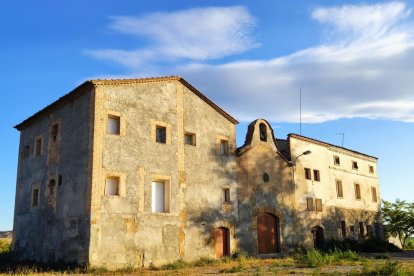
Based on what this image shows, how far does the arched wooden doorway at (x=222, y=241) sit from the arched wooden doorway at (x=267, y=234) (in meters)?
2.42

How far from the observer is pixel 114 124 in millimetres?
19781

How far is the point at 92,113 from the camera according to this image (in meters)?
19.0

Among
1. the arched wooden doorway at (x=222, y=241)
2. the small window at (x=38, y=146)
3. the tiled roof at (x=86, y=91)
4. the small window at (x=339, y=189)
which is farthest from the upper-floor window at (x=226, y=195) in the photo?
the small window at (x=339, y=189)

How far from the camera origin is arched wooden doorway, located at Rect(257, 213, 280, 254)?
2459cm

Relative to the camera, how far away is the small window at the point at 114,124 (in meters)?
19.6

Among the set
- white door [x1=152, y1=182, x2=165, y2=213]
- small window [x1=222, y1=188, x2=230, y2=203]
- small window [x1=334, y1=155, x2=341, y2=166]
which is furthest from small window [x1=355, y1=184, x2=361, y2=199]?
white door [x1=152, y1=182, x2=165, y2=213]

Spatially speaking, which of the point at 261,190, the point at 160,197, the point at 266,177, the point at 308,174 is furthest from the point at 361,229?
the point at 160,197

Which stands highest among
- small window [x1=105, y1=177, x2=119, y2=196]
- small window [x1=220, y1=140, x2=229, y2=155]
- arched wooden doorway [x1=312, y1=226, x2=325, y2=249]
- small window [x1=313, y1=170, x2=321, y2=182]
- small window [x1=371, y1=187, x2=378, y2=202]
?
small window [x1=220, y1=140, x2=229, y2=155]

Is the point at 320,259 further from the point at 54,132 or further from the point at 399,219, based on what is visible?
the point at 399,219

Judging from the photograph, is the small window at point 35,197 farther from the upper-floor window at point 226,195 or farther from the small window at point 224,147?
the small window at point 224,147

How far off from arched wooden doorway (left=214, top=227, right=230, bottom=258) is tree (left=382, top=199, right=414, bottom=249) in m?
28.4

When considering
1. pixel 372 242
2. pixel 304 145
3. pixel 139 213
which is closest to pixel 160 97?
pixel 139 213

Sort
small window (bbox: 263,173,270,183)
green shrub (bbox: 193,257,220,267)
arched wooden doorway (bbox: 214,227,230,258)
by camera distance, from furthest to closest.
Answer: small window (bbox: 263,173,270,183)
arched wooden doorway (bbox: 214,227,230,258)
green shrub (bbox: 193,257,220,267)

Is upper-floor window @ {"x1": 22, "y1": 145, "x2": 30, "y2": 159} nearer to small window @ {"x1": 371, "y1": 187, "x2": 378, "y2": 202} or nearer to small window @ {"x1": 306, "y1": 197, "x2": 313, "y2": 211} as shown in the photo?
small window @ {"x1": 306, "y1": 197, "x2": 313, "y2": 211}
